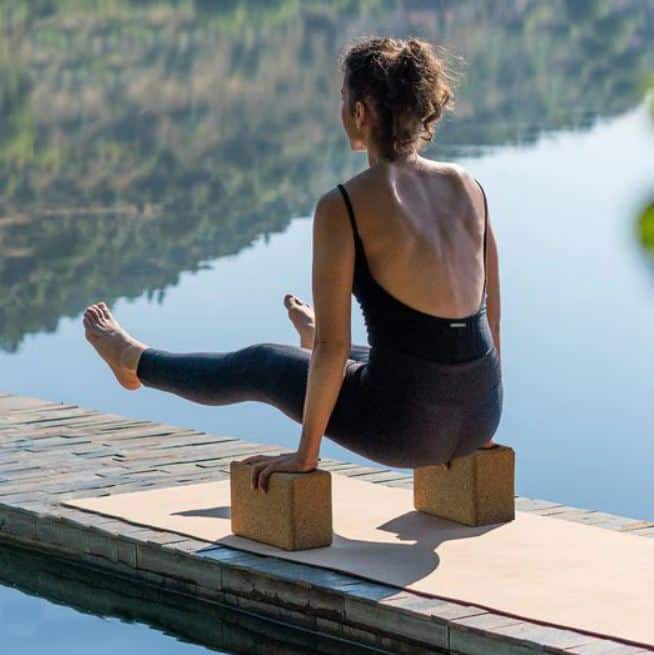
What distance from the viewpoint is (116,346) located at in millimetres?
4031

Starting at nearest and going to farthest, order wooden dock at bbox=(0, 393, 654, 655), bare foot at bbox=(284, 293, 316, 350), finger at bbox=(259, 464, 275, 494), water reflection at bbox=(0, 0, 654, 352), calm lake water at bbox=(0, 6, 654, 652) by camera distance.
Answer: wooden dock at bbox=(0, 393, 654, 655)
finger at bbox=(259, 464, 275, 494)
bare foot at bbox=(284, 293, 316, 350)
calm lake water at bbox=(0, 6, 654, 652)
water reflection at bbox=(0, 0, 654, 352)

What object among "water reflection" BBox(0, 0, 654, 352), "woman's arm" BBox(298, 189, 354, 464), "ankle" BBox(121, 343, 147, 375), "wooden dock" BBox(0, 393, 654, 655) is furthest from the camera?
"water reflection" BBox(0, 0, 654, 352)

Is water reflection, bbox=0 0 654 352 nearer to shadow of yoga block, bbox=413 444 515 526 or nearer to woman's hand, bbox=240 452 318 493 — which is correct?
shadow of yoga block, bbox=413 444 515 526

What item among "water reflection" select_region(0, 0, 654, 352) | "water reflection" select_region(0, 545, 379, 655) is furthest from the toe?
"water reflection" select_region(0, 0, 654, 352)

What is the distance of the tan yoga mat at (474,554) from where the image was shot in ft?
10.4

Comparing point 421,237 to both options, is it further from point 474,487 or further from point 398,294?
point 474,487

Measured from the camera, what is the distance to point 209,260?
35.6 ft

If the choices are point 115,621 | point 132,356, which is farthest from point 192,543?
point 132,356

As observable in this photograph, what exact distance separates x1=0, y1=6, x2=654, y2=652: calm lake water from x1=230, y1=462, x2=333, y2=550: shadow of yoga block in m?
0.87

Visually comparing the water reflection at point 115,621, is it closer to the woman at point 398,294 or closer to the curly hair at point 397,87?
the woman at point 398,294

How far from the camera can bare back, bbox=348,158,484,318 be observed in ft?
11.3

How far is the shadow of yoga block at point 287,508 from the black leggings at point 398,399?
121 mm

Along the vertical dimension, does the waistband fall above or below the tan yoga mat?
above

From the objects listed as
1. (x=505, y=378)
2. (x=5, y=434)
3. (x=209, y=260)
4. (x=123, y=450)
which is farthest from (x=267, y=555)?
(x=209, y=260)
